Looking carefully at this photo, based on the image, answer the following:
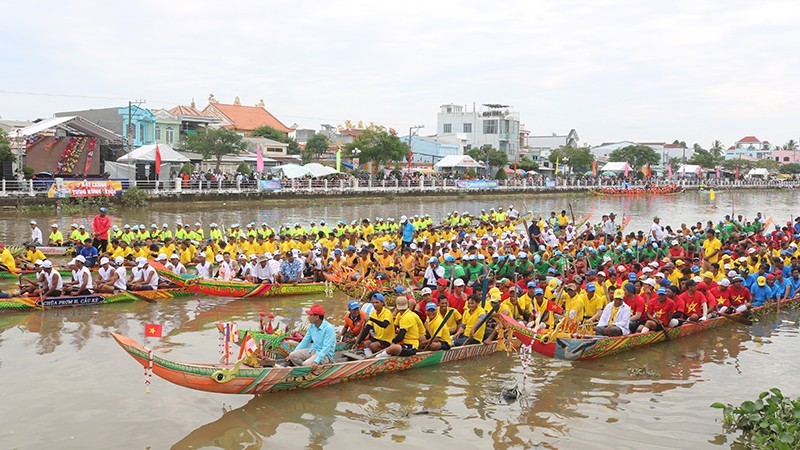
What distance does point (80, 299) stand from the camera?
13.6 meters

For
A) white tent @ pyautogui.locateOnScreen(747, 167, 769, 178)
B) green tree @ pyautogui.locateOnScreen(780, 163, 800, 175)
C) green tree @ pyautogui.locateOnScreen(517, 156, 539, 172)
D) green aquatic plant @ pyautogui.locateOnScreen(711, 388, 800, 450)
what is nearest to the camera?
green aquatic plant @ pyautogui.locateOnScreen(711, 388, 800, 450)

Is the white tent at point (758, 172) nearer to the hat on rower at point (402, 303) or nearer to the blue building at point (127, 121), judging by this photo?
the blue building at point (127, 121)

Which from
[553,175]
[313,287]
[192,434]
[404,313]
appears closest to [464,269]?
[313,287]

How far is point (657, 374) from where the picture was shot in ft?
35.8

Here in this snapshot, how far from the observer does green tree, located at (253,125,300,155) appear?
56938 mm

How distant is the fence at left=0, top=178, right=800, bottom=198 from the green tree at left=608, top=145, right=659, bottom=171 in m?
11.6

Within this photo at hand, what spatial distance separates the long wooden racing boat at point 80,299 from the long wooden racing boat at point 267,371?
625 centimetres

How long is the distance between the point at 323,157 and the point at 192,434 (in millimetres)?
49994

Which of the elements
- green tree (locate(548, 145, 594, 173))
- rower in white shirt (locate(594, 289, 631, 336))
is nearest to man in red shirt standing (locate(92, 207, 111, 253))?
rower in white shirt (locate(594, 289, 631, 336))

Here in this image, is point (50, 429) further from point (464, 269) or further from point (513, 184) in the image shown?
point (513, 184)

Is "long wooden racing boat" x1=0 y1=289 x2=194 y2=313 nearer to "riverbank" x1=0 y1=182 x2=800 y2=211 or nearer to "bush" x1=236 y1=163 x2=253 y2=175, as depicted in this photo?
"riverbank" x1=0 y1=182 x2=800 y2=211

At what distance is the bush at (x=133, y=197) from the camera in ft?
109

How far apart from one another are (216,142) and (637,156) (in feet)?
165

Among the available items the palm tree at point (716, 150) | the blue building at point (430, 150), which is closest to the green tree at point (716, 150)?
the palm tree at point (716, 150)
